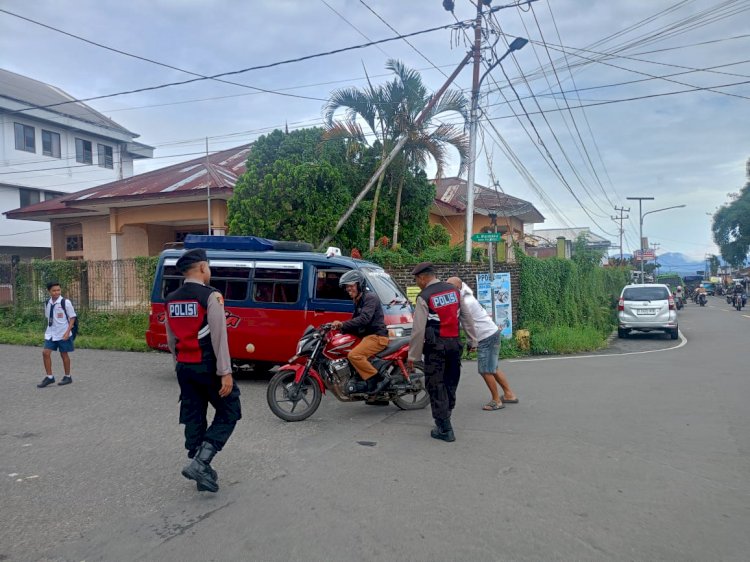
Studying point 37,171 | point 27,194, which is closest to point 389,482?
point 27,194

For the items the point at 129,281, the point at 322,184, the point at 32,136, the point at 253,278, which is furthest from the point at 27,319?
the point at 32,136

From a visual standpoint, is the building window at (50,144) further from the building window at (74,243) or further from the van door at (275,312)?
the van door at (275,312)

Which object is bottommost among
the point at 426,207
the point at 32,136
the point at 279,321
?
the point at 279,321

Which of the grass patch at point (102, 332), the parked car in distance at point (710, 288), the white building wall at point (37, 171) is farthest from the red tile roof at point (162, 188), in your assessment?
the parked car in distance at point (710, 288)

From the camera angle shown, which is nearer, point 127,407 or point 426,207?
point 127,407

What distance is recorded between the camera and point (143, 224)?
22281mm

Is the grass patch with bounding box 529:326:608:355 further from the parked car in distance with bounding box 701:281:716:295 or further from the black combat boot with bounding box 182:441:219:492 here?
the parked car in distance with bounding box 701:281:716:295

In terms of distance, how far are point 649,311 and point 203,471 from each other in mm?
16048

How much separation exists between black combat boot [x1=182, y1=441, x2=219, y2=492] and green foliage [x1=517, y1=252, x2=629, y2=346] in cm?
1100

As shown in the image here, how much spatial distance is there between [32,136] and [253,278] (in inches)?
1230

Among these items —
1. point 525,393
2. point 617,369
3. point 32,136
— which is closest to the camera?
point 525,393

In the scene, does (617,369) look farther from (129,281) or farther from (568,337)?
(129,281)

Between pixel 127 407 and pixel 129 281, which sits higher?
pixel 129 281

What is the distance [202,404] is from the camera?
4969mm
